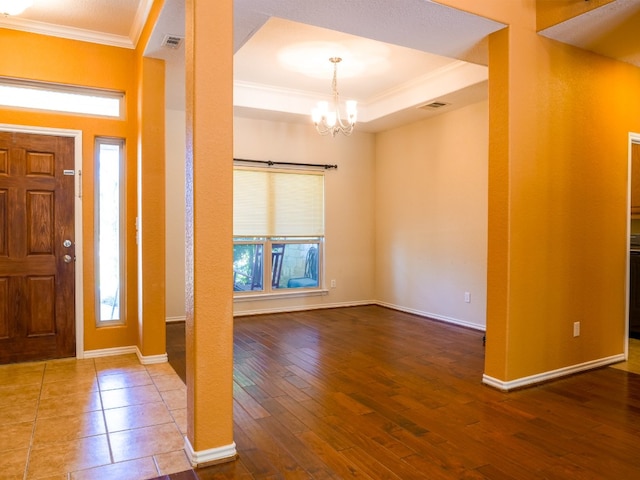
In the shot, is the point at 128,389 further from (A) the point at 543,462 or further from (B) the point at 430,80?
(B) the point at 430,80

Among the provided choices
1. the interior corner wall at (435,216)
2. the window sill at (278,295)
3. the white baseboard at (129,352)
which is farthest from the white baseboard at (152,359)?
the interior corner wall at (435,216)

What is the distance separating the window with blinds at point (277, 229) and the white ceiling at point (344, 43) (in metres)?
0.88

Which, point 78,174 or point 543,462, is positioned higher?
point 78,174

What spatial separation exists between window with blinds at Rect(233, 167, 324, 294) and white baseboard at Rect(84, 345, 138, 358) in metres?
1.93

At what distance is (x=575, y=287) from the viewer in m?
3.64

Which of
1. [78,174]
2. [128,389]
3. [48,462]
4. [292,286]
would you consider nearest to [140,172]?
[78,174]

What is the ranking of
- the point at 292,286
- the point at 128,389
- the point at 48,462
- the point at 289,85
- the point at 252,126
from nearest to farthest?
1. the point at 48,462
2. the point at 128,389
3. the point at 289,85
4. the point at 252,126
5. the point at 292,286

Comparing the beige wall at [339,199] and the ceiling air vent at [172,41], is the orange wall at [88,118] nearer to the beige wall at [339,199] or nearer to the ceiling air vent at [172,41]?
the ceiling air vent at [172,41]

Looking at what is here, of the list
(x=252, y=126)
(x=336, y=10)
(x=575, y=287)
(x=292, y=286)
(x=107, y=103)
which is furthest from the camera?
(x=292, y=286)

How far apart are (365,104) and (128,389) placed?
4.59 meters

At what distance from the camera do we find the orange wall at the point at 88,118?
3.75 m

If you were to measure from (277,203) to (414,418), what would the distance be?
3931 millimetres

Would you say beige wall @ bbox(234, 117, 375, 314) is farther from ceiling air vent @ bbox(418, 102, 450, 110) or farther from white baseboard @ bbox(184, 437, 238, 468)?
white baseboard @ bbox(184, 437, 238, 468)

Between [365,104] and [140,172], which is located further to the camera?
[365,104]
